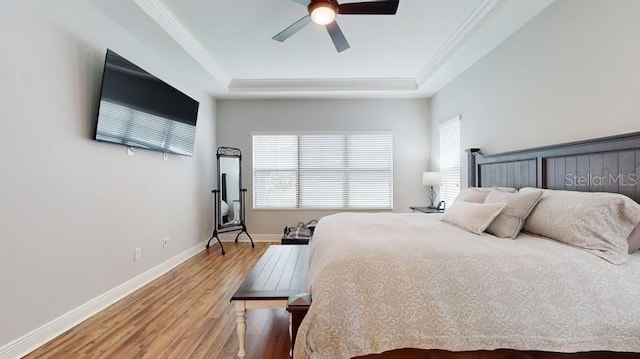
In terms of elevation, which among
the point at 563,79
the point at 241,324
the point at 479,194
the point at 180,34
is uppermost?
the point at 180,34

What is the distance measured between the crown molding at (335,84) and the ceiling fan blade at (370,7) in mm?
2527

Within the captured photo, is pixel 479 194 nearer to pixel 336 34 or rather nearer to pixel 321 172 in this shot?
pixel 336 34

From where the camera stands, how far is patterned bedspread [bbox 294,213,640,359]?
1363 millimetres

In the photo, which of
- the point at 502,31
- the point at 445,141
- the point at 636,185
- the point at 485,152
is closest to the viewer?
the point at 636,185

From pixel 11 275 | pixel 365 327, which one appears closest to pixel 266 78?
pixel 11 275

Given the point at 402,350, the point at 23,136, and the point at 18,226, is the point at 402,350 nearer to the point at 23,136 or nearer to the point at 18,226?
the point at 18,226

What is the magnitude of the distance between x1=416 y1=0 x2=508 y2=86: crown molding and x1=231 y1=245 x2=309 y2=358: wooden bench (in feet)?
9.56

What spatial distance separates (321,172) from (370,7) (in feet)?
11.5

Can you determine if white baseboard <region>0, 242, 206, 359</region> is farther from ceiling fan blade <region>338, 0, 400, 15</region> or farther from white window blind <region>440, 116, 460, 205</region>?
white window blind <region>440, 116, 460, 205</region>

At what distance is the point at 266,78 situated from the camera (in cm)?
488

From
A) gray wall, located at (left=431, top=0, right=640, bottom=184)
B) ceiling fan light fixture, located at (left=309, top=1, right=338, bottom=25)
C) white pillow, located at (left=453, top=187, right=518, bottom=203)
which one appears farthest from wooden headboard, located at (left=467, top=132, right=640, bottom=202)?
ceiling fan light fixture, located at (left=309, top=1, right=338, bottom=25)

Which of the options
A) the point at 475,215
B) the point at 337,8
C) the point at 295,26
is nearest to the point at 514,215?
the point at 475,215

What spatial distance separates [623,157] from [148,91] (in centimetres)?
407

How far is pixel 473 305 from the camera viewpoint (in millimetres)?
1420
